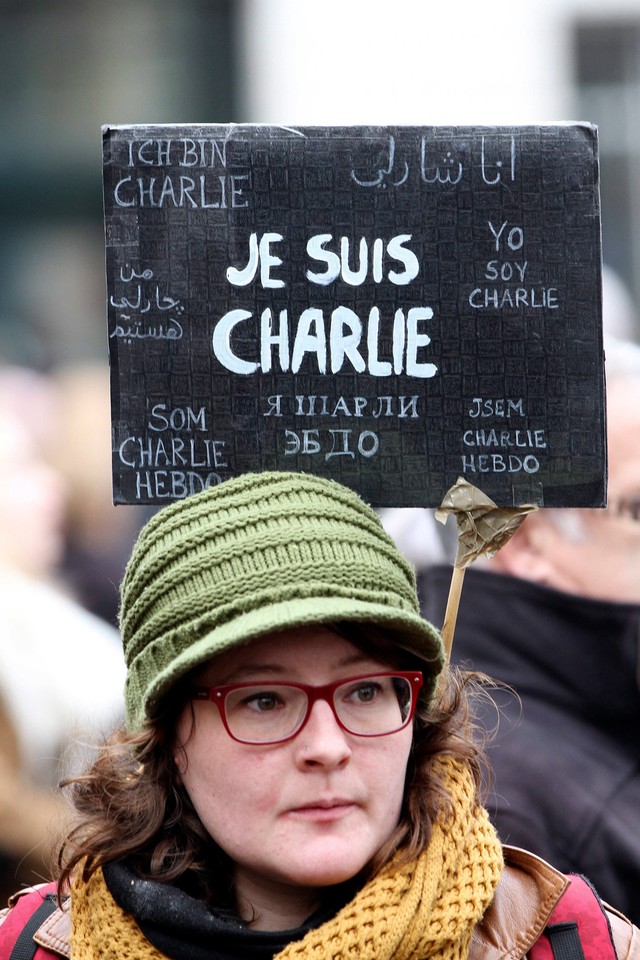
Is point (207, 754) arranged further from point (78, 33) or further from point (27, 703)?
point (78, 33)

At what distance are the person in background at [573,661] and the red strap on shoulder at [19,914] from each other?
1.06 meters

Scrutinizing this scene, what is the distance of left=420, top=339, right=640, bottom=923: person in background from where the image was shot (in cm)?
314

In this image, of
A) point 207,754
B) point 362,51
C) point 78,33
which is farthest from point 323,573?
point 78,33

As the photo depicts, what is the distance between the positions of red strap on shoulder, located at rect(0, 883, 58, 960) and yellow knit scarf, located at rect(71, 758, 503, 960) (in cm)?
18

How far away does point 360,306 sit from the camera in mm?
2412

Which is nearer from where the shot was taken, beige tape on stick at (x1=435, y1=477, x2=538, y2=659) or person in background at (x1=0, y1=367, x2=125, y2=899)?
beige tape on stick at (x1=435, y1=477, x2=538, y2=659)

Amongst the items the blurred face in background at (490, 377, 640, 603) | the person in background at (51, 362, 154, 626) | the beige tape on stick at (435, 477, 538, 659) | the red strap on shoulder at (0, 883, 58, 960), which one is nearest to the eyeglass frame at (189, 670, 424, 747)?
the beige tape on stick at (435, 477, 538, 659)

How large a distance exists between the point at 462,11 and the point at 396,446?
6345 millimetres

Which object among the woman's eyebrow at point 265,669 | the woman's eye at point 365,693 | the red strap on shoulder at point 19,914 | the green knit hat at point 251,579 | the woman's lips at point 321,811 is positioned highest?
the green knit hat at point 251,579

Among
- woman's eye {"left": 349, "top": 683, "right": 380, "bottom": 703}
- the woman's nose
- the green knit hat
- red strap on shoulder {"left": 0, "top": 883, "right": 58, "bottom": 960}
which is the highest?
the green knit hat

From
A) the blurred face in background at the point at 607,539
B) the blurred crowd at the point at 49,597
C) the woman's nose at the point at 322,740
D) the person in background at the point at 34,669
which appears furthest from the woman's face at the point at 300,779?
the blurred face in background at the point at 607,539

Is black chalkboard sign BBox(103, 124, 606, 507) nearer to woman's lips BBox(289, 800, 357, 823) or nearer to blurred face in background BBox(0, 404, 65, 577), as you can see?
woman's lips BBox(289, 800, 357, 823)

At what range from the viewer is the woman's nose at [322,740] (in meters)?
2.05

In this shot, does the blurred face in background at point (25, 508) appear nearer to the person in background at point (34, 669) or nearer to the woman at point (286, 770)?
the person in background at point (34, 669)
